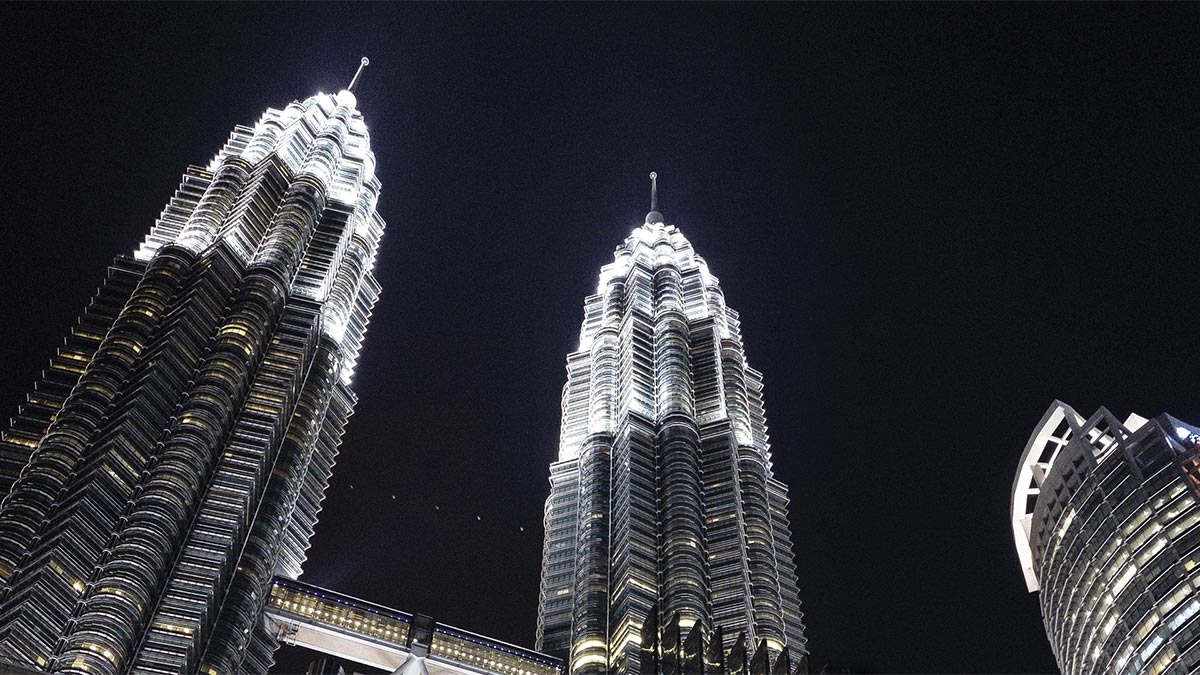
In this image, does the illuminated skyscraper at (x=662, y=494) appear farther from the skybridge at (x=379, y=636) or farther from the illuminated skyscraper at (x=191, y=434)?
the illuminated skyscraper at (x=191, y=434)

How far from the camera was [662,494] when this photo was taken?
4970 inches

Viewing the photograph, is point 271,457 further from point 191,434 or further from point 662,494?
point 662,494

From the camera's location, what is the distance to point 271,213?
14338 cm

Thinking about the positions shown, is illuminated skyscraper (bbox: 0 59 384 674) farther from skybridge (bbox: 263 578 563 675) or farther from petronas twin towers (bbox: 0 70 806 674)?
skybridge (bbox: 263 578 563 675)

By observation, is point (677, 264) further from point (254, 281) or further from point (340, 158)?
point (254, 281)

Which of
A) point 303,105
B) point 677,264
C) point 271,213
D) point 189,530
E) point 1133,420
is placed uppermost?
point 303,105

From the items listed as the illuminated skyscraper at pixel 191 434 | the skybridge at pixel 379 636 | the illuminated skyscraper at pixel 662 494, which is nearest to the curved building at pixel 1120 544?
the illuminated skyscraper at pixel 662 494

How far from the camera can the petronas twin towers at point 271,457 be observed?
329 ft

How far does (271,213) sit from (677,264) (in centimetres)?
5415

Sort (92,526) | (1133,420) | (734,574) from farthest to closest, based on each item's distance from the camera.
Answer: (1133,420)
(734,574)
(92,526)

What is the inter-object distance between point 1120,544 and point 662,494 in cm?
4208

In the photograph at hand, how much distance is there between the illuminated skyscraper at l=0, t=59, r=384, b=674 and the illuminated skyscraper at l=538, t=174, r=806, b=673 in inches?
1035

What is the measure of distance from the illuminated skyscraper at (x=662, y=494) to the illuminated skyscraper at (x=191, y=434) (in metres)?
26.3

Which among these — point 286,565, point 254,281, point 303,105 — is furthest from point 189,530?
point 303,105
